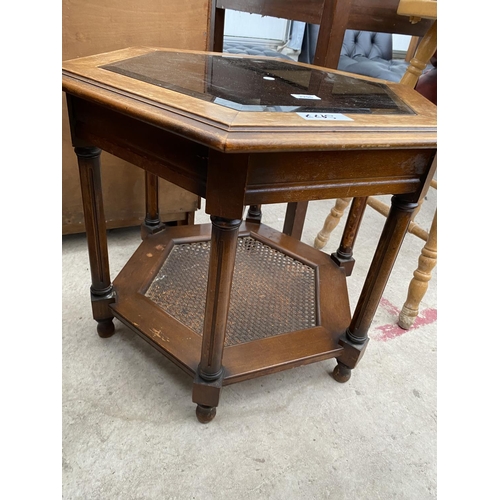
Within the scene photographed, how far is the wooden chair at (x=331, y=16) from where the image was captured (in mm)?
1174

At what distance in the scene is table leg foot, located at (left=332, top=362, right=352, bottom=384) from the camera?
1.02 meters

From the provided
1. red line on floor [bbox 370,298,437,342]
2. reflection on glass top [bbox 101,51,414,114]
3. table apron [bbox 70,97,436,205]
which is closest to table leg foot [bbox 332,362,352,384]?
red line on floor [bbox 370,298,437,342]

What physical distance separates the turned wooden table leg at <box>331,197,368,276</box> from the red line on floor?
20 cm

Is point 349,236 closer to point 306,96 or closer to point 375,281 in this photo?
point 375,281

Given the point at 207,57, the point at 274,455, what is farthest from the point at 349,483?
the point at 207,57

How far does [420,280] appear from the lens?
1227 millimetres

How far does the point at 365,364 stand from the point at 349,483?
0.35 meters

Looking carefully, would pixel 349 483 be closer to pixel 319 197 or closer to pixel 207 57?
pixel 319 197

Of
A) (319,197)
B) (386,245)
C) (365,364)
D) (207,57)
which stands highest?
(207,57)

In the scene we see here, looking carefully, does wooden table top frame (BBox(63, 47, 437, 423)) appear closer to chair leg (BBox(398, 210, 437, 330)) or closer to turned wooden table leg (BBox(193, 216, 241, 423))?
turned wooden table leg (BBox(193, 216, 241, 423))

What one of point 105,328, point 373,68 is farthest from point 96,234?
point 373,68

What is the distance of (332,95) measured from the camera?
768mm

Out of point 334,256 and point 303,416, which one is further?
point 334,256

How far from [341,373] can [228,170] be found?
26.8 inches
